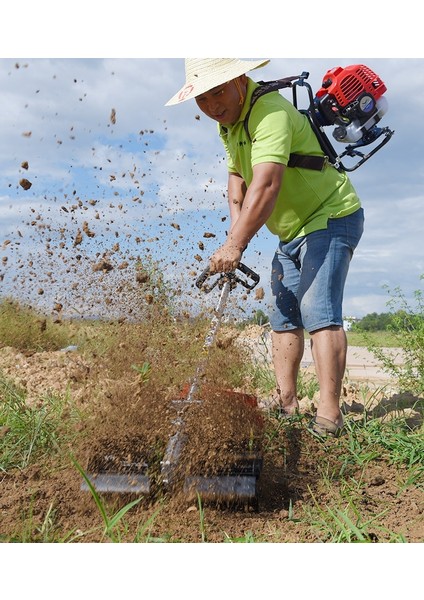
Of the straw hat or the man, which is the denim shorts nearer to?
the man

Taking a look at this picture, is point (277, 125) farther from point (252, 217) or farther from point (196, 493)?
point (196, 493)

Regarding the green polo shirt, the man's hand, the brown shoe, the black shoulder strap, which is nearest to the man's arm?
the man's hand

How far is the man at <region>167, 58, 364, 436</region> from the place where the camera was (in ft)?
10.7

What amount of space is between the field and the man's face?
4.02ft

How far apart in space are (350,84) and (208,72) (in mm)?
1149

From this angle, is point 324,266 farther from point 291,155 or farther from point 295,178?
point 291,155

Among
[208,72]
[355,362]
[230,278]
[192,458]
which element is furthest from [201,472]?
[355,362]

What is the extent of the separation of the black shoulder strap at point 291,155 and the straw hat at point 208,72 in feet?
0.42

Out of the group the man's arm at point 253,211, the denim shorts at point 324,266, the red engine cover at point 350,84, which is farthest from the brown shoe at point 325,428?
the red engine cover at point 350,84

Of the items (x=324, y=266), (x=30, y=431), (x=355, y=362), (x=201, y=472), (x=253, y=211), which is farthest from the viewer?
(x=355, y=362)

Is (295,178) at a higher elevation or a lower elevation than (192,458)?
higher

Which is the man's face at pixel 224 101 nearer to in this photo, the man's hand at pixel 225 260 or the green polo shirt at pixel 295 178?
the green polo shirt at pixel 295 178

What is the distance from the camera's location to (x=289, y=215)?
3973 mm

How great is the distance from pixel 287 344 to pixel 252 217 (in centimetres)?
137
